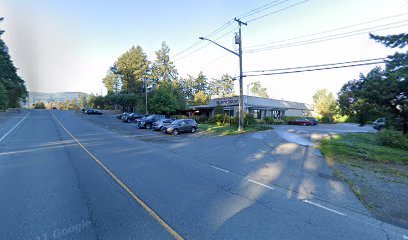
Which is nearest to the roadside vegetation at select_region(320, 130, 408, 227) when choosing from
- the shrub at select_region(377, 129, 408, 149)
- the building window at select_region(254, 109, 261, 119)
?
the shrub at select_region(377, 129, 408, 149)

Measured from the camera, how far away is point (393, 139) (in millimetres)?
13273

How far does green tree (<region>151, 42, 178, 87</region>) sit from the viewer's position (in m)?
67.0

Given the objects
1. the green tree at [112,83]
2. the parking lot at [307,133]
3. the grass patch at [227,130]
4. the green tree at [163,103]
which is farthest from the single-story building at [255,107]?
the green tree at [112,83]

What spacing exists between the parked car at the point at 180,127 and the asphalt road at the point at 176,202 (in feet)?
40.8

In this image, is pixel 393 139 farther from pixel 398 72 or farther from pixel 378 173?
pixel 378 173

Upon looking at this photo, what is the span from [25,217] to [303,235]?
17.7 ft

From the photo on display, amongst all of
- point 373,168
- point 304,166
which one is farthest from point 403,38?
point 304,166

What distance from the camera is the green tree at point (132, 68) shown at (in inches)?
2630

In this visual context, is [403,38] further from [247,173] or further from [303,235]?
[303,235]

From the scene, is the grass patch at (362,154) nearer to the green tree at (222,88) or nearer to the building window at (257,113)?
the building window at (257,113)

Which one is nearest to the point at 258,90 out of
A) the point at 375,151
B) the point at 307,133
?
the point at 307,133

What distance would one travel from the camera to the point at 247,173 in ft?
25.6

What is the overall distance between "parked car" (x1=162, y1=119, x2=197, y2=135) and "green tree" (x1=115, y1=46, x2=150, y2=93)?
158 ft

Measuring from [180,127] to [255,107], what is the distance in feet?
62.4
